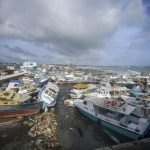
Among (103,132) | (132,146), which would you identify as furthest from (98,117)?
(132,146)

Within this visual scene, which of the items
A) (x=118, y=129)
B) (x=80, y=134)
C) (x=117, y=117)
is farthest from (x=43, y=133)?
(x=117, y=117)

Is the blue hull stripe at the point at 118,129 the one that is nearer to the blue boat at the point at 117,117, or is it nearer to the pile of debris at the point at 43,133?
the blue boat at the point at 117,117

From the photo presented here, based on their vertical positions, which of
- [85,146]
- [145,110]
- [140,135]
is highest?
[145,110]

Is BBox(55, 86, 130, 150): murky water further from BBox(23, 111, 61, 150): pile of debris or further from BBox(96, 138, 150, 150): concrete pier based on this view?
BBox(96, 138, 150, 150): concrete pier

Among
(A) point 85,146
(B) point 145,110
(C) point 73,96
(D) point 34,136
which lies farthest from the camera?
(C) point 73,96

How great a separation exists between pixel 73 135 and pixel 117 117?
5876 millimetres

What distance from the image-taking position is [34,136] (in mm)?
18953

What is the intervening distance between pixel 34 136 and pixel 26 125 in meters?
3.89

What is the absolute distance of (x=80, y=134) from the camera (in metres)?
20.4

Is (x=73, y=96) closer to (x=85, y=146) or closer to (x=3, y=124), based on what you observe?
(x=3, y=124)

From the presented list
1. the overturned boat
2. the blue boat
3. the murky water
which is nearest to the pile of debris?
the murky water

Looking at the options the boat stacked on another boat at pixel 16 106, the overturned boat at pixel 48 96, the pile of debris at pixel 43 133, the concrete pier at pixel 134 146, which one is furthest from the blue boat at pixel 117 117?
the boat stacked on another boat at pixel 16 106

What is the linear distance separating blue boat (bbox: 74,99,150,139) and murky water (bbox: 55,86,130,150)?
836mm

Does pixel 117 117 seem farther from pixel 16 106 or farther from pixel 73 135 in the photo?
pixel 16 106
